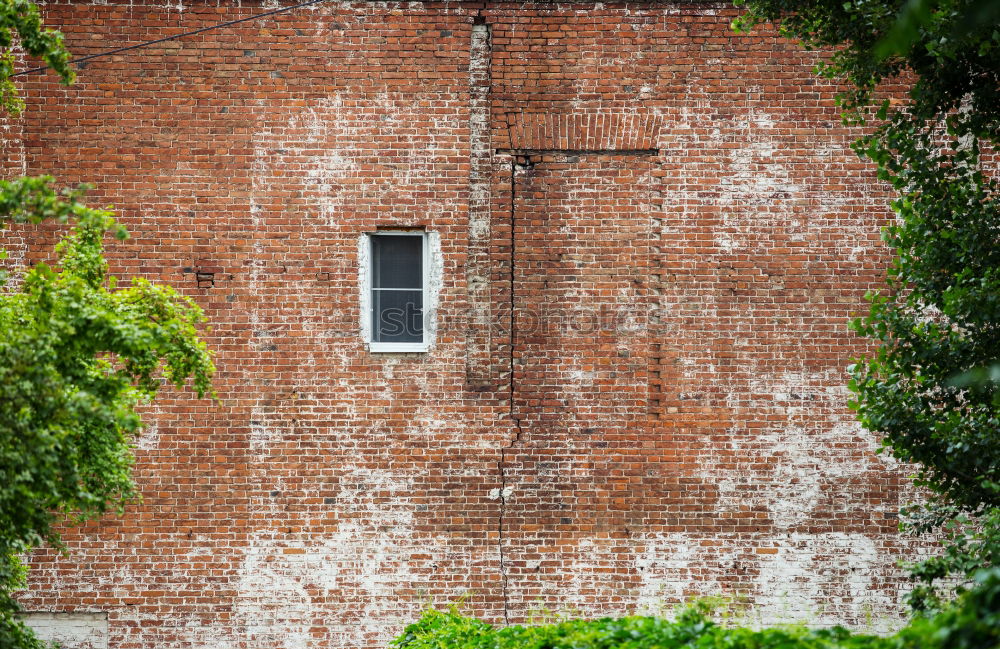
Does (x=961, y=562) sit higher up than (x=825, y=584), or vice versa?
(x=961, y=562)

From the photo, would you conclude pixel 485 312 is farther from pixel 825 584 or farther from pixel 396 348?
pixel 825 584

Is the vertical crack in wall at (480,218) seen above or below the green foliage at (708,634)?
above

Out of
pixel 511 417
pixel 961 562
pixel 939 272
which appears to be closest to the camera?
pixel 961 562

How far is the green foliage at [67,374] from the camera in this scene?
5258 mm

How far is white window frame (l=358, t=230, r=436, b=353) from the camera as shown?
30.1 ft

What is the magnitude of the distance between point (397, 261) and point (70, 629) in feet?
16.1

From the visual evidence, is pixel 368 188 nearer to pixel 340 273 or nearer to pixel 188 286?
pixel 340 273

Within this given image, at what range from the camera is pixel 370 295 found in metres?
9.25

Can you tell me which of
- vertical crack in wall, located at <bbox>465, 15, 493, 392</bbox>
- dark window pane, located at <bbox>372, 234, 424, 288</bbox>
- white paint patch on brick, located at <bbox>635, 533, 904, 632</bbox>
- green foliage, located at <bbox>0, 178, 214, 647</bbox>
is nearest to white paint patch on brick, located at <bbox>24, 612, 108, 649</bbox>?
green foliage, located at <bbox>0, 178, 214, 647</bbox>

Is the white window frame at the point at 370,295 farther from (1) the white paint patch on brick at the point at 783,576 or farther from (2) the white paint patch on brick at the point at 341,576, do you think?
(1) the white paint patch on brick at the point at 783,576

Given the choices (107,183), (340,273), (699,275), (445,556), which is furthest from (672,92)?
(107,183)

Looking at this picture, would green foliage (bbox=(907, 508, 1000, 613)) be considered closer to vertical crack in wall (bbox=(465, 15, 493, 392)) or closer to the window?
vertical crack in wall (bbox=(465, 15, 493, 392))

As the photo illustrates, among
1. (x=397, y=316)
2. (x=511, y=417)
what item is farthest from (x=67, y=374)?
(x=511, y=417)

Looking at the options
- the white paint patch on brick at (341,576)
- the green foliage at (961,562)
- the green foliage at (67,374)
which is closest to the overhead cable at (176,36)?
the green foliage at (67,374)
